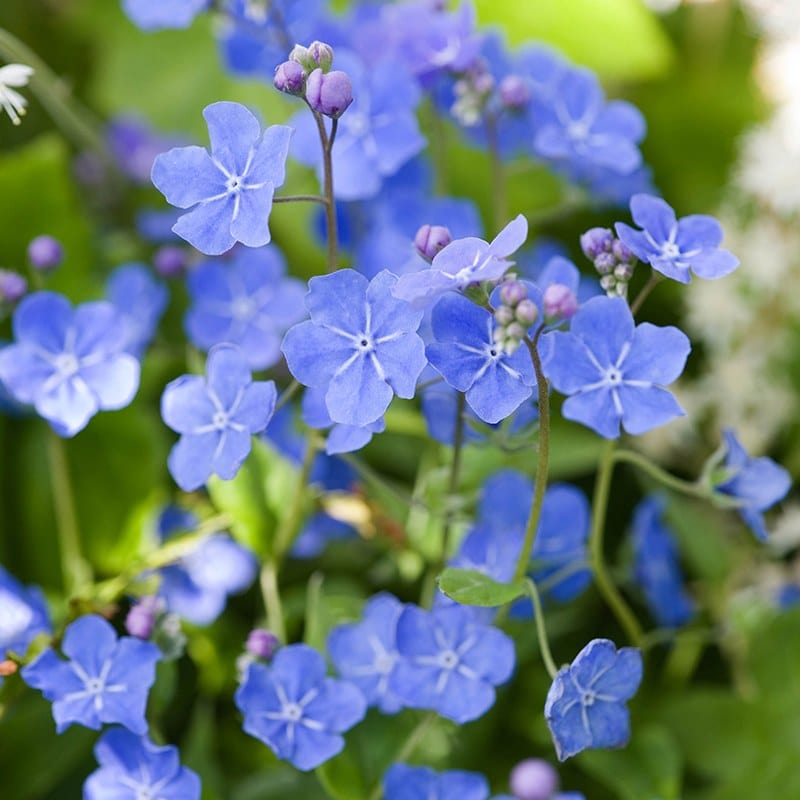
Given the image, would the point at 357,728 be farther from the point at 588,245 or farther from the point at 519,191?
the point at 519,191

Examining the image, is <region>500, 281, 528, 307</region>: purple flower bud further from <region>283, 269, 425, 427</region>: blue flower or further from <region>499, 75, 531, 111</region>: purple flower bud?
<region>499, 75, 531, 111</region>: purple flower bud

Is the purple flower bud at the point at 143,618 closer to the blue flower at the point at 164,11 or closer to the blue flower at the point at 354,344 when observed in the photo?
the blue flower at the point at 354,344

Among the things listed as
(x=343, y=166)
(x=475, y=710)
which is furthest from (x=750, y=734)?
(x=343, y=166)

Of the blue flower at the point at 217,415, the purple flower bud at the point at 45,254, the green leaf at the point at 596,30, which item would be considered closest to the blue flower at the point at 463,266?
the blue flower at the point at 217,415

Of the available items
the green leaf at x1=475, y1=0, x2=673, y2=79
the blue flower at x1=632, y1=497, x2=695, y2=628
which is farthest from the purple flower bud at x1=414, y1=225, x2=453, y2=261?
the green leaf at x1=475, y1=0, x2=673, y2=79

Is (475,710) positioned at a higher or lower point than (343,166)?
lower
